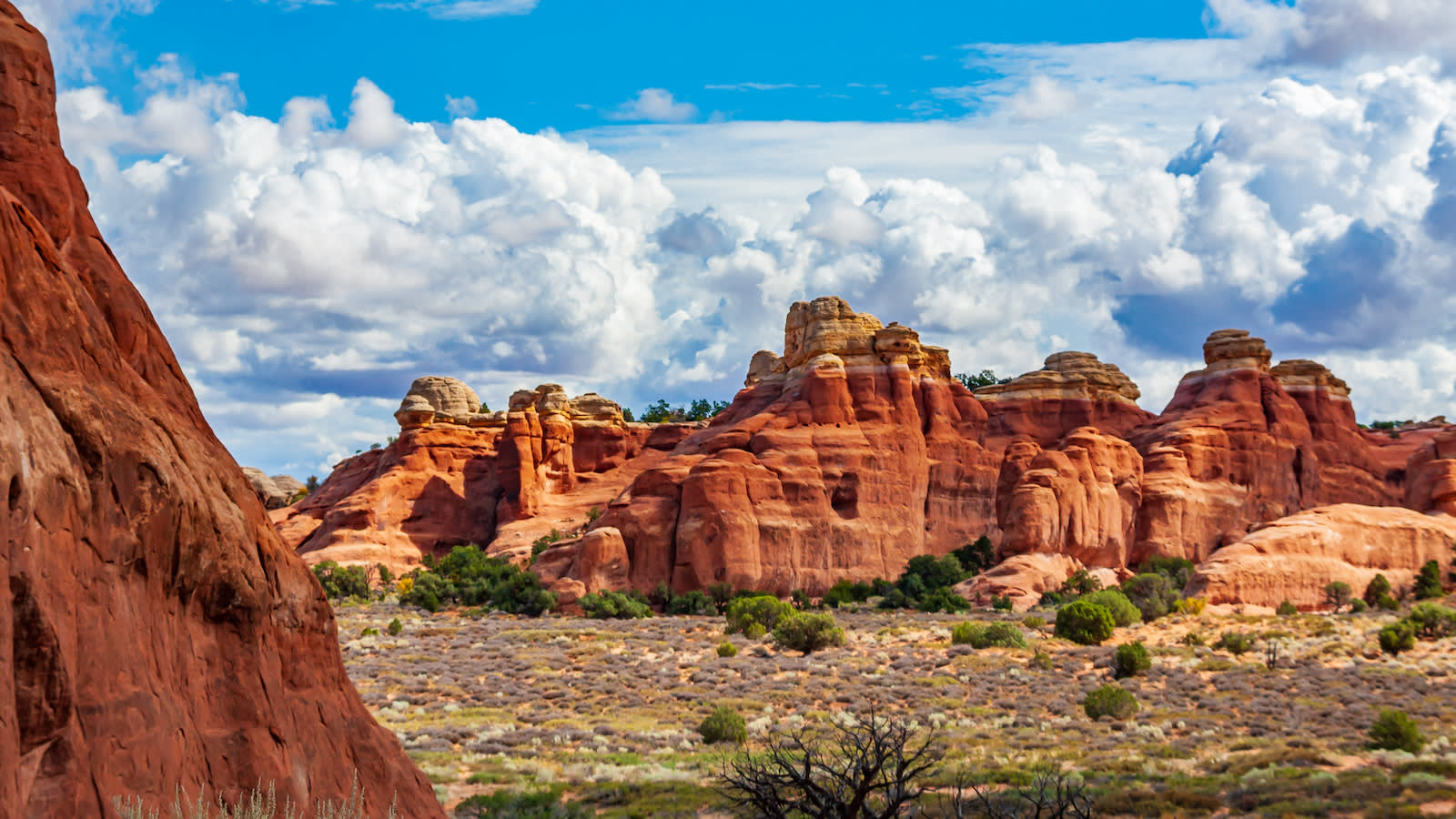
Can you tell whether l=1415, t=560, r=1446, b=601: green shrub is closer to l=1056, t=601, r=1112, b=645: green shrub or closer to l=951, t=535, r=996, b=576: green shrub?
l=951, t=535, r=996, b=576: green shrub

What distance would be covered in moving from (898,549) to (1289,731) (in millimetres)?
40058

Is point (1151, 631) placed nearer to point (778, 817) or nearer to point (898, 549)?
point (898, 549)

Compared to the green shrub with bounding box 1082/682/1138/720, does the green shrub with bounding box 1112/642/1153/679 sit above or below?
above

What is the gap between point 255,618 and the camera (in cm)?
1195

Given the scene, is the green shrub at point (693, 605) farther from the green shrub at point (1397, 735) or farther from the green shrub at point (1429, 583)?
the green shrub at point (1397, 735)

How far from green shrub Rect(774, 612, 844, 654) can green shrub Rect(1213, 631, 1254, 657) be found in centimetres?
1338

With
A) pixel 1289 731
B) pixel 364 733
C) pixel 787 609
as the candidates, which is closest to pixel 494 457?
pixel 787 609

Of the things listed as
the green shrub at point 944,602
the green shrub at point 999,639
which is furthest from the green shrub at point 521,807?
the green shrub at point 944,602

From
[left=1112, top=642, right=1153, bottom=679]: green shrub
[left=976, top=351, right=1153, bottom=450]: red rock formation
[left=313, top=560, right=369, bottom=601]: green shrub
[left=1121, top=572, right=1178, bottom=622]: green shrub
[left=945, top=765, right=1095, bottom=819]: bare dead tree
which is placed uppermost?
[left=976, top=351, right=1153, bottom=450]: red rock formation

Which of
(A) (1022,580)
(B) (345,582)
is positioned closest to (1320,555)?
(A) (1022,580)

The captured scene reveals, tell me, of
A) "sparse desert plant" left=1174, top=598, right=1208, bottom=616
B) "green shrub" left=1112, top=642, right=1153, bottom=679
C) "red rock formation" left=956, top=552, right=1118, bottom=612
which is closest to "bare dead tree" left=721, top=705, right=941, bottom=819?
"green shrub" left=1112, top=642, right=1153, bottom=679

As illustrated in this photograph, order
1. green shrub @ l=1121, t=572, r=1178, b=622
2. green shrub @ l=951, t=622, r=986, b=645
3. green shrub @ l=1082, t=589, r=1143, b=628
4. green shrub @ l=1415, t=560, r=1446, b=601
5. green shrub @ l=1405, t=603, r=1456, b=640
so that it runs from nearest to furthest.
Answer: green shrub @ l=951, t=622, r=986, b=645 → green shrub @ l=1405, t=603, r=1456, b=640 → green shrub @ l=1082, t=589, r=1143, b=628 → green shrub @ l=1121, t=572, r=1178, b=622 → green shrub @ l=1415, t=560, r=1446, b=601

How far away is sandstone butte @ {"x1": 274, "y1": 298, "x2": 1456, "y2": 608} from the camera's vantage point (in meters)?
66.4

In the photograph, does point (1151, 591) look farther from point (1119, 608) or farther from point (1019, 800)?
point (1019, 800)
